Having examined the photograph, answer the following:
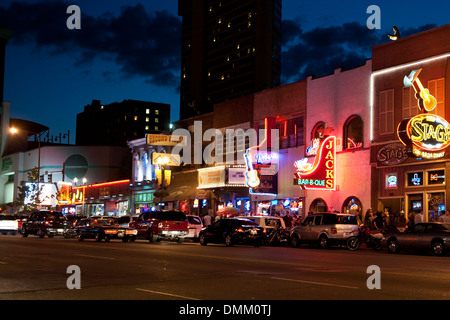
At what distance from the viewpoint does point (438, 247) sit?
83.8 feet

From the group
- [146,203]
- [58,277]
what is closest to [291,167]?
[146,203]

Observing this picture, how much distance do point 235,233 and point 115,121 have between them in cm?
15800

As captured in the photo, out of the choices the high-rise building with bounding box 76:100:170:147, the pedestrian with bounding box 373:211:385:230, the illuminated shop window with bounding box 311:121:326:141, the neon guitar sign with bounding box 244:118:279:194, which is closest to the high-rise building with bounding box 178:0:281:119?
the high-rise building with bounding box 76:100:170:147

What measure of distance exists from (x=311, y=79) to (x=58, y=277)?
99.0 feet

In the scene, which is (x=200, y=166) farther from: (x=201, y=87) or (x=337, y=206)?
(x=201, y=87)

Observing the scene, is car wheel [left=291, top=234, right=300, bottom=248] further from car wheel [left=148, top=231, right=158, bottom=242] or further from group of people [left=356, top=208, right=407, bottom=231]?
car wheel [left=148, top=231, right=158, bottom=242]

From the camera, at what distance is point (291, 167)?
138ft

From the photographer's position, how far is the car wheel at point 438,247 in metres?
25.3

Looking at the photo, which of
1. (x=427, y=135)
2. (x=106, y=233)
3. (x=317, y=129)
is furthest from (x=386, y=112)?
(x=106, y=233)

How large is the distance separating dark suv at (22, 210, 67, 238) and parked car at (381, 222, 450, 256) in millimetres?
20658

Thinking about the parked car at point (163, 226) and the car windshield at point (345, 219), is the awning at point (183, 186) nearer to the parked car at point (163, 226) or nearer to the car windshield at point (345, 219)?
the parked car at point (163, 226)

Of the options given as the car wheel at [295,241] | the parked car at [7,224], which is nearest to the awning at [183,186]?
the parked car at [7,224]

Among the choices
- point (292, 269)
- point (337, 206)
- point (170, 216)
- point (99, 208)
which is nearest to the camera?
point (292, 269)

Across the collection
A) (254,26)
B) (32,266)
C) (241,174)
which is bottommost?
(32,266)
